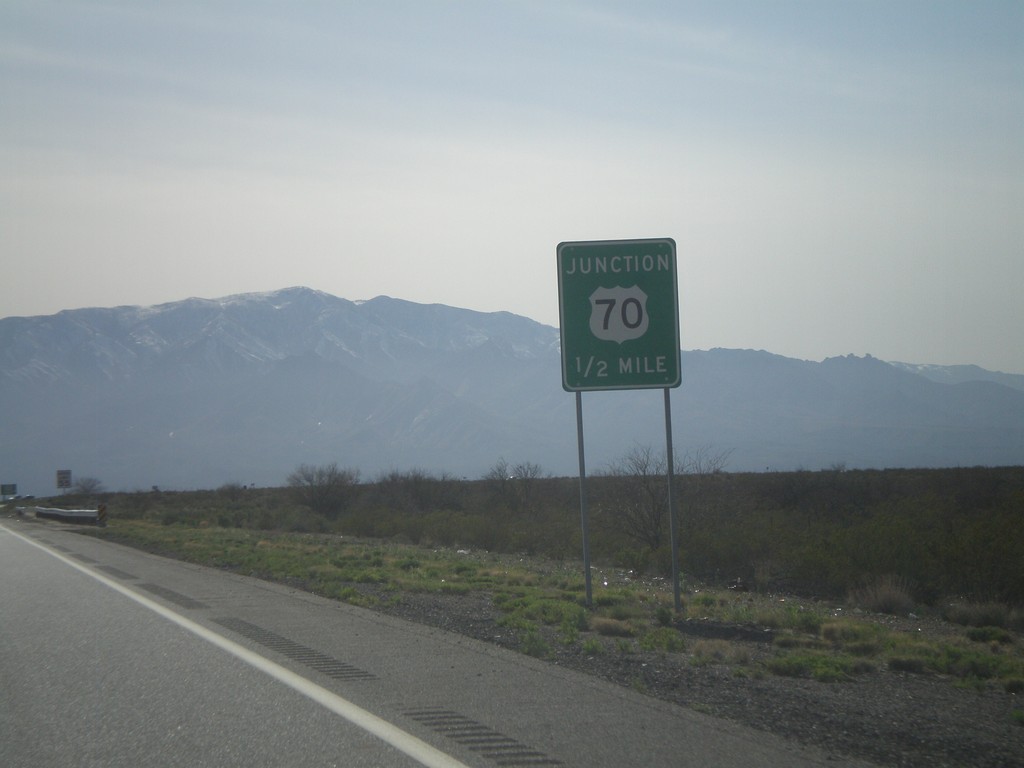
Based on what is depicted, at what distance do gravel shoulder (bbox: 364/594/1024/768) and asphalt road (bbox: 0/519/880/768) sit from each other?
345mm

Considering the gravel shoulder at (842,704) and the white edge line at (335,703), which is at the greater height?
the white edge line at (335,703)

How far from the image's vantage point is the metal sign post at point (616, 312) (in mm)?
14391

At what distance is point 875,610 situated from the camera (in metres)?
17.0

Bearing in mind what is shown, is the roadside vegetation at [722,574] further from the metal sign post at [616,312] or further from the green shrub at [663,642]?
the metal sign post at [616,312]

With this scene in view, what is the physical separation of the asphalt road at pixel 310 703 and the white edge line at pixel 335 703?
0.8 inches

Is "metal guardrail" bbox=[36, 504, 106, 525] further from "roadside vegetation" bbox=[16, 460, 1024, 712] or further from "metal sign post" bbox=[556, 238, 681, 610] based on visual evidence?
"metal sign post" bbox=[556, 238, 681, 610]

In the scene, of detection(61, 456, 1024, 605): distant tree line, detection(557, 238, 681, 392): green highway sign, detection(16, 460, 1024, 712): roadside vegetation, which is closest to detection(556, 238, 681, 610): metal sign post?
detection(557, 238, 681, 392): green highway sign

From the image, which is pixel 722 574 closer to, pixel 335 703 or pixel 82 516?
pixel 335 703

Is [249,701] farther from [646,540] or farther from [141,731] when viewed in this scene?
[646,540]

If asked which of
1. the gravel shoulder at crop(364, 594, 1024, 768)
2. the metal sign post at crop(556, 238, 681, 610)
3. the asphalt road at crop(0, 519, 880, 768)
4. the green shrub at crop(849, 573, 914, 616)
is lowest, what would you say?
the green shrub at crop(849, 573, 914, 616)

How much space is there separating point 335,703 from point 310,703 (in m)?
0.19

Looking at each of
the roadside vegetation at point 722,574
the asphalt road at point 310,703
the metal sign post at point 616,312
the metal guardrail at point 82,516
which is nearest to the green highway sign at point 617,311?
the metal sign post at point 616,312

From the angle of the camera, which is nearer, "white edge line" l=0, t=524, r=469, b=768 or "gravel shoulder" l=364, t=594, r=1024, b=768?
"white edge line" l=0, t=524, r=469, b=768

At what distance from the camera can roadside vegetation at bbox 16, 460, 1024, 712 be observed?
1120 cm
